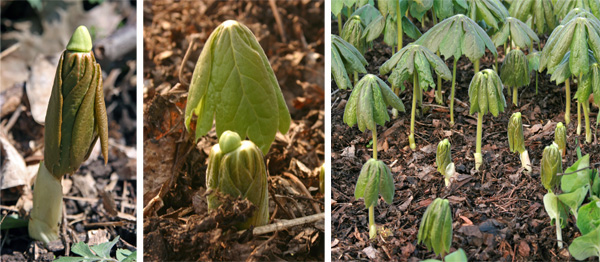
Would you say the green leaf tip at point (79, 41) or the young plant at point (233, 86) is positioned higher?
the green leaf tip at point (79, 41)

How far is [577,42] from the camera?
4.64ft

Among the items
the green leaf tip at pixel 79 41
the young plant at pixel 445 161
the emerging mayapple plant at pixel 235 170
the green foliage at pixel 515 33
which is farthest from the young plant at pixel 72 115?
the green foliage at pixel 515 33

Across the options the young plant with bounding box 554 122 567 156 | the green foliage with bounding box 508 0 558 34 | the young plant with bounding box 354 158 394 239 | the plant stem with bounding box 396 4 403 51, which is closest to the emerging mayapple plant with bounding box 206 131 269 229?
the young plant with bounding box 354 158 394 239

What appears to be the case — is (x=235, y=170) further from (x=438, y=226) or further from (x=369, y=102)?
(x=438, y=226)

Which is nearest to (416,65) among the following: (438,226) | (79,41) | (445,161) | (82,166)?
(445,161)

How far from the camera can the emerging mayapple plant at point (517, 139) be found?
1.44 metres

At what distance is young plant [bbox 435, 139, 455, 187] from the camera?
4.65ft

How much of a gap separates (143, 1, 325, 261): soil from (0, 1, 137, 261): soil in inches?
8.6

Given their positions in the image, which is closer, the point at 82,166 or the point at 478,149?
the point at 478,149

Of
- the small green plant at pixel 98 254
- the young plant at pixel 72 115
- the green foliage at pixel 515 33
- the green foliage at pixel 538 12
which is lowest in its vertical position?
the small green plant at pixel 98 254

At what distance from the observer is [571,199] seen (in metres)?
1.37

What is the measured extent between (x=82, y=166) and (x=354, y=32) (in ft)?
3.04

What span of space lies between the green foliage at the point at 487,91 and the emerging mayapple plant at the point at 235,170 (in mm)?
562

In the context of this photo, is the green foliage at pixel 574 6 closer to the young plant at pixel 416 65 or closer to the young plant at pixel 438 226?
the young plant at pixel 416 65
